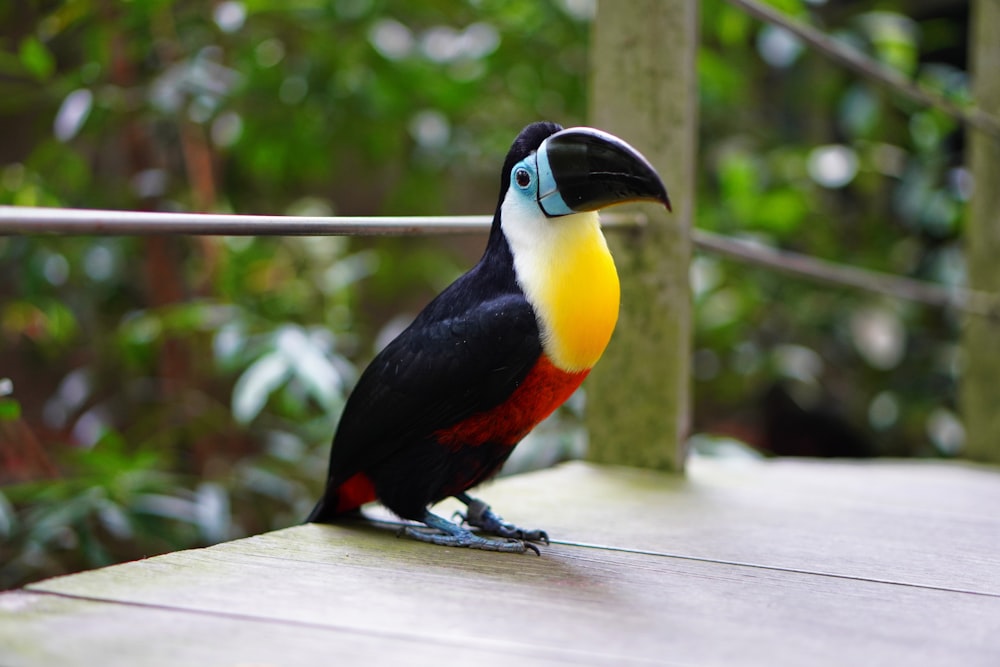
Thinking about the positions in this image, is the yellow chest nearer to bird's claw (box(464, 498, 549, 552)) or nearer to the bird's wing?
the bird's wing

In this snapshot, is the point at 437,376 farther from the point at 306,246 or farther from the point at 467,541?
the point at 306,246

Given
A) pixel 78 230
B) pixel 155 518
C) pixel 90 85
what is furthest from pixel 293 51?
pixel 78 230

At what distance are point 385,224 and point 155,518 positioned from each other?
4.04 ft

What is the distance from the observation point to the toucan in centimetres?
130

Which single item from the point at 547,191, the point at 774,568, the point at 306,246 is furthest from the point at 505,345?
the point at 306,246

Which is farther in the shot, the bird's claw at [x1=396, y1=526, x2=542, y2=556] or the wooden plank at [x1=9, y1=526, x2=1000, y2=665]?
the bird's claw at [x1=396, y1=526, x2=542, y2=556]

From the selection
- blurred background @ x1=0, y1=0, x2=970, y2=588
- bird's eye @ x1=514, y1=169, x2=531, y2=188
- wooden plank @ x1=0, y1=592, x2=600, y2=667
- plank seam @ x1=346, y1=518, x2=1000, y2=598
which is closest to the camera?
wooden plank @ x1=0, y1=592, x2=600, y2=667

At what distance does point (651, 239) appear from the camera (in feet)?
6.48

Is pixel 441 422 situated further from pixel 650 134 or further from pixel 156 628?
pixel 650 134

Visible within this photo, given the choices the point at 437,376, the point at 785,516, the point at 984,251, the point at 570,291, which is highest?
the point at 984,251

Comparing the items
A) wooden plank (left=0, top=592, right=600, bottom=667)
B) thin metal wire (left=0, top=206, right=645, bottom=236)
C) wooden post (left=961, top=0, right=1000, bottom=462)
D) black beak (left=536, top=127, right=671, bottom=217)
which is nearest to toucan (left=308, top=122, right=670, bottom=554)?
black beak (left=536, top=127, right=671, bottom=217)

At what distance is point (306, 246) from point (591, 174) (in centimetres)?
184

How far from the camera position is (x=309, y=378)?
228cm

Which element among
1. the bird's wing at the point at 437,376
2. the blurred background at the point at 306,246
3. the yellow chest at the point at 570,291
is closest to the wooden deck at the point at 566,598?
the bird's wing at the point at 437,376
